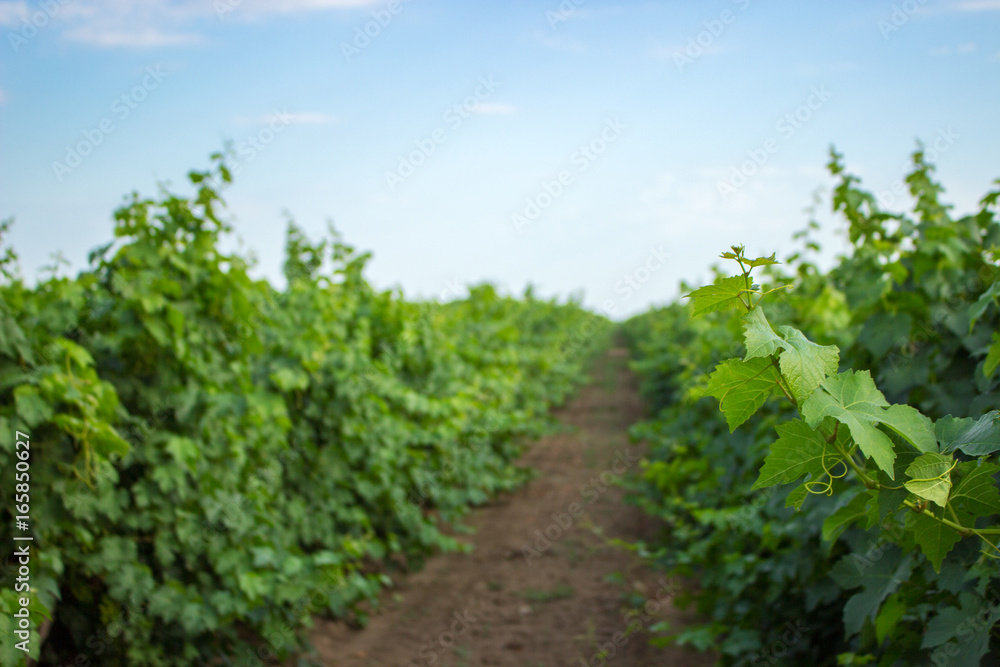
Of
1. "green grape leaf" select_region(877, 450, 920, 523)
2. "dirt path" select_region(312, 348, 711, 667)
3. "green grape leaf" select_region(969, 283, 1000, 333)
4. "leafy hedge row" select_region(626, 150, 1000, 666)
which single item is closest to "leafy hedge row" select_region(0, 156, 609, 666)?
"dirt path" select_region(312, 348, 711, 667)

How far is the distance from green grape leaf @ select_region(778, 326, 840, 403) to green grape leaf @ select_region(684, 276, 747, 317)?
0.44 ft

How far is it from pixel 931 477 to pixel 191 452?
3.53 metres

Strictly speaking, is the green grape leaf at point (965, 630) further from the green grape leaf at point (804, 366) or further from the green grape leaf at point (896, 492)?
the green grape leaf at point (804, 366)

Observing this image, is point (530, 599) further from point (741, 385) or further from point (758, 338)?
point (758, 338)

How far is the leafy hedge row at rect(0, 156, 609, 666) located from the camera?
332 cm

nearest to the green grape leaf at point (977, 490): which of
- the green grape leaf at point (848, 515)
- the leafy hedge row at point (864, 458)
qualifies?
the leafy hedge row at point (864, 458)

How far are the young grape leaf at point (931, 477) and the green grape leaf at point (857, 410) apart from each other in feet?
0.17

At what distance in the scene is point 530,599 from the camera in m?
5.68

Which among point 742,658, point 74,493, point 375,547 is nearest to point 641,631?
point 742,658

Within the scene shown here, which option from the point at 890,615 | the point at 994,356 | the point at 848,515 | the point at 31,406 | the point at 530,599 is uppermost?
the point at 31,406

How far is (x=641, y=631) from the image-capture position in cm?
499

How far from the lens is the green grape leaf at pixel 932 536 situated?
1429 millimetres

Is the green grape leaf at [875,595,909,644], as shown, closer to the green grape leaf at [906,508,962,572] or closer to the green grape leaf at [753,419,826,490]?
the green grape leaf at [906,508,962,572]

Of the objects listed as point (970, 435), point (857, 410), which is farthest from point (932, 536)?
point (857, 410)
